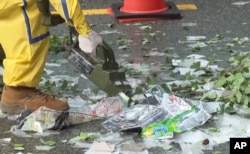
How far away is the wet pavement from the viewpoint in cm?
436

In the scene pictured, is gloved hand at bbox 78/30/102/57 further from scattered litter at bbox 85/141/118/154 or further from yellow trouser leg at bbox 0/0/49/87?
scattered litter at bbox 85/141/118/154

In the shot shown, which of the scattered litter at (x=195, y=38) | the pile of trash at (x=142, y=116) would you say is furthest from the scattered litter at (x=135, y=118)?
the scattered litter at (x=195, y=38)

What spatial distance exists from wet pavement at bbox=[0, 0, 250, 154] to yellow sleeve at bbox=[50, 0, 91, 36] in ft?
2.00

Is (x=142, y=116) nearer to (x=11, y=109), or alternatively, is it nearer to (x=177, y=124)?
(x=177, y=124)

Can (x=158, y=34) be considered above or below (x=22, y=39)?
below

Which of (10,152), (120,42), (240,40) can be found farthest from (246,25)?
(10,152)

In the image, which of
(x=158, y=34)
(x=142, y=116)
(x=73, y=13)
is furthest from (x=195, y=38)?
(x=73, y=13)

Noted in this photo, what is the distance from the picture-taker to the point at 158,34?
249 inches

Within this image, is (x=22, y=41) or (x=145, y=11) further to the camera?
(x=145, y=11)

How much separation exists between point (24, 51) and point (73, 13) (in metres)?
0.46

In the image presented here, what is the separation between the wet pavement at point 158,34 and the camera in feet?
14.3

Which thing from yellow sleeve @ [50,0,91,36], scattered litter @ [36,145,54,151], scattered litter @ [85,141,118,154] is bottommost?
scattered litter @ [36,145,54,151]

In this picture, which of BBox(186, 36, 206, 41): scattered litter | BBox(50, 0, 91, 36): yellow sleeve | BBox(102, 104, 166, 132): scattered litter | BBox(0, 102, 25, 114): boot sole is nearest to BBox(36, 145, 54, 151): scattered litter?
BBox(102, 104, 166, 132): scattered litter

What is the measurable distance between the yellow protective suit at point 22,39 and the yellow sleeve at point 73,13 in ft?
0.85
